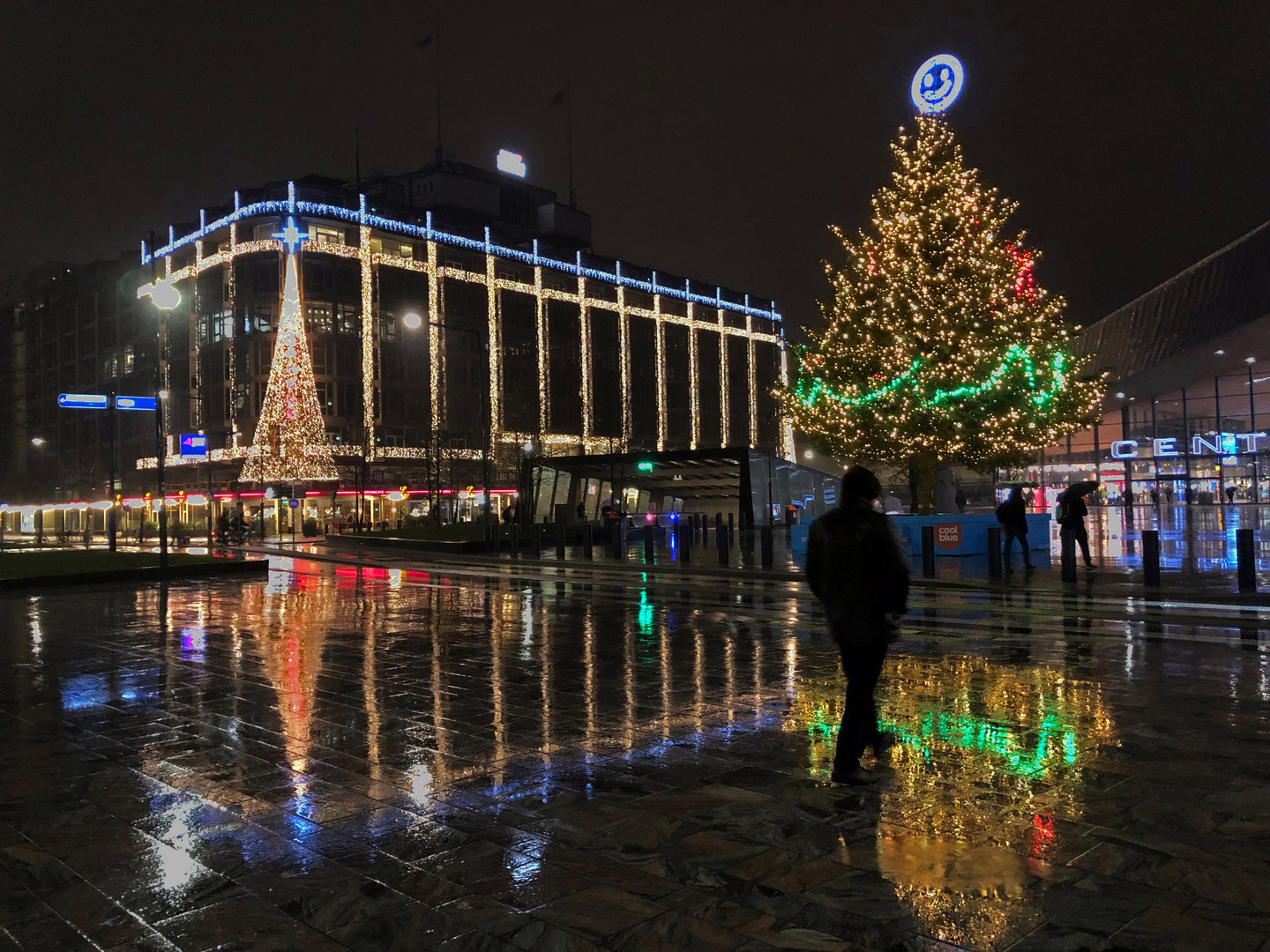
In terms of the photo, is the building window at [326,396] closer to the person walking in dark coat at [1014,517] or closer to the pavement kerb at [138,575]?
the pavement kerb at [138,575]

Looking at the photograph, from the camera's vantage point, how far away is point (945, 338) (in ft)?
83.4

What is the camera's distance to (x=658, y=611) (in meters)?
→ 14.6

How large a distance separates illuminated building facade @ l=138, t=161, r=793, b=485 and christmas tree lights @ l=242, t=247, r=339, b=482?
6.90 metres

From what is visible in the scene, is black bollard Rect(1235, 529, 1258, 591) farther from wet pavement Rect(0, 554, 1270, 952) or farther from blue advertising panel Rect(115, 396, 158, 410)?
blue advertising panel Rect(115, 396, 158, 410)

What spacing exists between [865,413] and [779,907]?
23699mm

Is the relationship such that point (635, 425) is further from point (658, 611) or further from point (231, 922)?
point (231, 922)

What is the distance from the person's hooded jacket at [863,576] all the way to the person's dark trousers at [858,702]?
7 cm

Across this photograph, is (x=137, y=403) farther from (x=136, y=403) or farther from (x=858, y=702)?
(x=858, y=702)

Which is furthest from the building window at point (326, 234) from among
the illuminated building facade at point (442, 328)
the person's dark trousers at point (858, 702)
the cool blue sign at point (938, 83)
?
the person's dark trousers at point (858, 702)

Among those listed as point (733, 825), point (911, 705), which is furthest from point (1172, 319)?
point (733, 825)

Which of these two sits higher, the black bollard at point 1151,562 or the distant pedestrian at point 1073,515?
the distant pedestrian at point 1073,515

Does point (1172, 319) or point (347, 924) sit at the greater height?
point (1172, 319)

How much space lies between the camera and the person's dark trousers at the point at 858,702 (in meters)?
5.62

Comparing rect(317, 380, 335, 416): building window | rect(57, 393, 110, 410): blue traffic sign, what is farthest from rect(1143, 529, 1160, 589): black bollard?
rect(317, 380, 335, 416): building window
